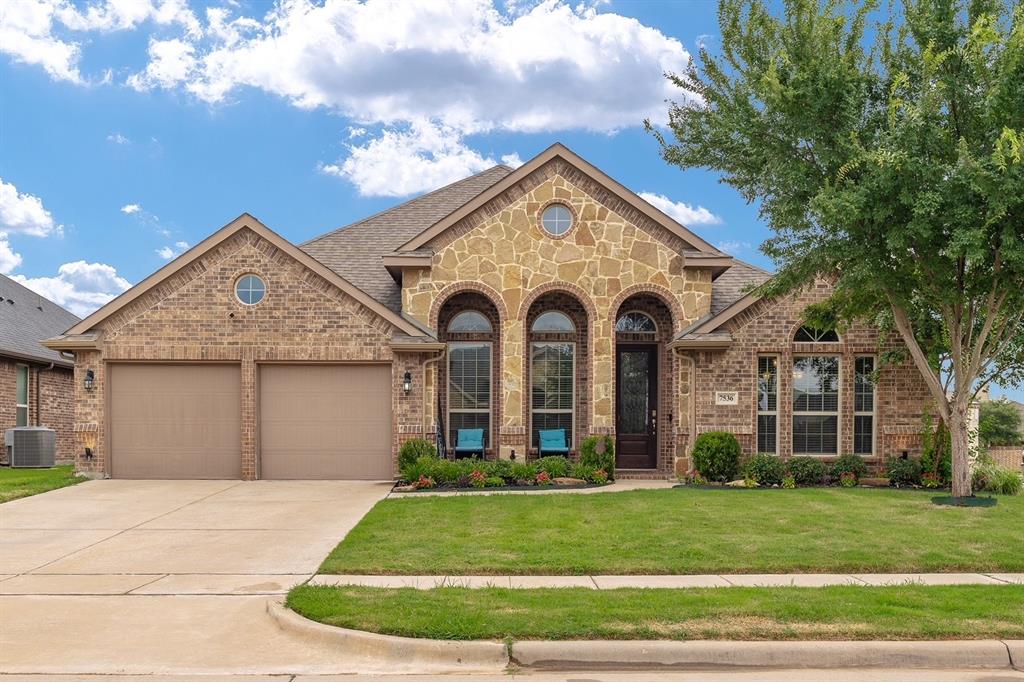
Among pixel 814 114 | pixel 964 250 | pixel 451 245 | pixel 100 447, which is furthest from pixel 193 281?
pixel 964 250

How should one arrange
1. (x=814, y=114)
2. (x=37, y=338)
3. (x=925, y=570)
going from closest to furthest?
(x=925, y=570)
(x=814, y=114)
(x=37, y=338)

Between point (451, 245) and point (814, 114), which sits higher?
point (814, 114)

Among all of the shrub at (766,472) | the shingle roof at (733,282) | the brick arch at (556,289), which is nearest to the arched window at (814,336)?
the shingle roof at (733,282)

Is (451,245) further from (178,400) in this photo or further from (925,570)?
(925,570)

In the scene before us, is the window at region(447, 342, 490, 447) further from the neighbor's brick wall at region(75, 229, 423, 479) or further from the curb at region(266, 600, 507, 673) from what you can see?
the curb at region(266, 600, 507, 673)

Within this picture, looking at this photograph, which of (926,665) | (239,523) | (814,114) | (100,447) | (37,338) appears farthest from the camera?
(37,338)

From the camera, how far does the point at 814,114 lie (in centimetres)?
1305

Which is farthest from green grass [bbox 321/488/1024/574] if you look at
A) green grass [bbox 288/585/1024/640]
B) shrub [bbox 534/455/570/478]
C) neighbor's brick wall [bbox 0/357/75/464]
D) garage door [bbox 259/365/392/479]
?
neighbor's brick wall [bbox 0/357/75/464]

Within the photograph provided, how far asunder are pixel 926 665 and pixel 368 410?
12.9 m

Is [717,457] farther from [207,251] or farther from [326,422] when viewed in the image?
[207,251]

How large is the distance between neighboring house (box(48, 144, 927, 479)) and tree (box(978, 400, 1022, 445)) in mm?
24374

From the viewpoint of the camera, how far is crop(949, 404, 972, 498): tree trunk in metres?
14.0

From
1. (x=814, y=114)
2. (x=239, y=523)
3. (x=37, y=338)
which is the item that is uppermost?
(x=814, y=114)

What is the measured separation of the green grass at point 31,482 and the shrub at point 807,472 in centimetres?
1449
